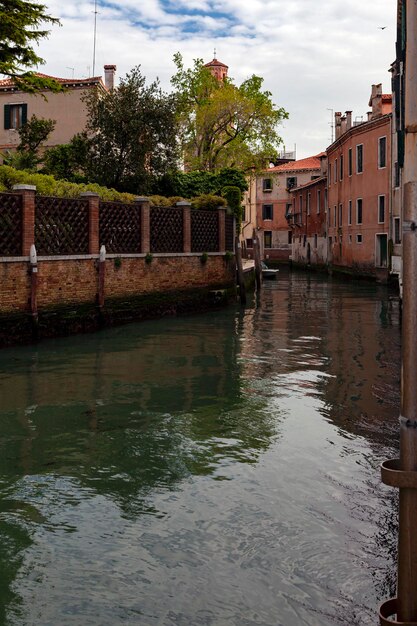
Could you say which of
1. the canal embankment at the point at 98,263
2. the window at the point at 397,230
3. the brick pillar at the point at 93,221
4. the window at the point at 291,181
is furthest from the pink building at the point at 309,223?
the brick pillar at the point at 93,221

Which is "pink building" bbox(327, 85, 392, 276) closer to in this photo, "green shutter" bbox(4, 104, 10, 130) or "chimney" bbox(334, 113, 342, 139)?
"chimney" bbox(334, 113, 342, 139)

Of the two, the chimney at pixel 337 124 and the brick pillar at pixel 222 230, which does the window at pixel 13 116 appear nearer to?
the brick pillar at pixel 222 230

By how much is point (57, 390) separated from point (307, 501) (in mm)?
4340

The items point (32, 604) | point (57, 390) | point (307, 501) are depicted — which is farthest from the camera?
point (57, 390)

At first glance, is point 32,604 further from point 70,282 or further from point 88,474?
point 70,282

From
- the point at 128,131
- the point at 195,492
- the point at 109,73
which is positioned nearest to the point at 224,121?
the point at 109,73

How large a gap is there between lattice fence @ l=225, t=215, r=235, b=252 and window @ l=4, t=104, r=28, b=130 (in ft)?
37.9

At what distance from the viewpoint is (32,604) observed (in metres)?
3.37

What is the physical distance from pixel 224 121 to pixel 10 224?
23.6m

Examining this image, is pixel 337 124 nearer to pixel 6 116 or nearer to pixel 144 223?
pixel 6 116

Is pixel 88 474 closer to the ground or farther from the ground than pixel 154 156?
closer to the ground

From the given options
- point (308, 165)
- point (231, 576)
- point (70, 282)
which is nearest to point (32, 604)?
point (231, 576)

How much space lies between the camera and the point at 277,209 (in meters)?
58.8

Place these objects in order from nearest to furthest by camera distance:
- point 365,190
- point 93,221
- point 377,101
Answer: point 93,221 → point 377,101 → point 365,190
